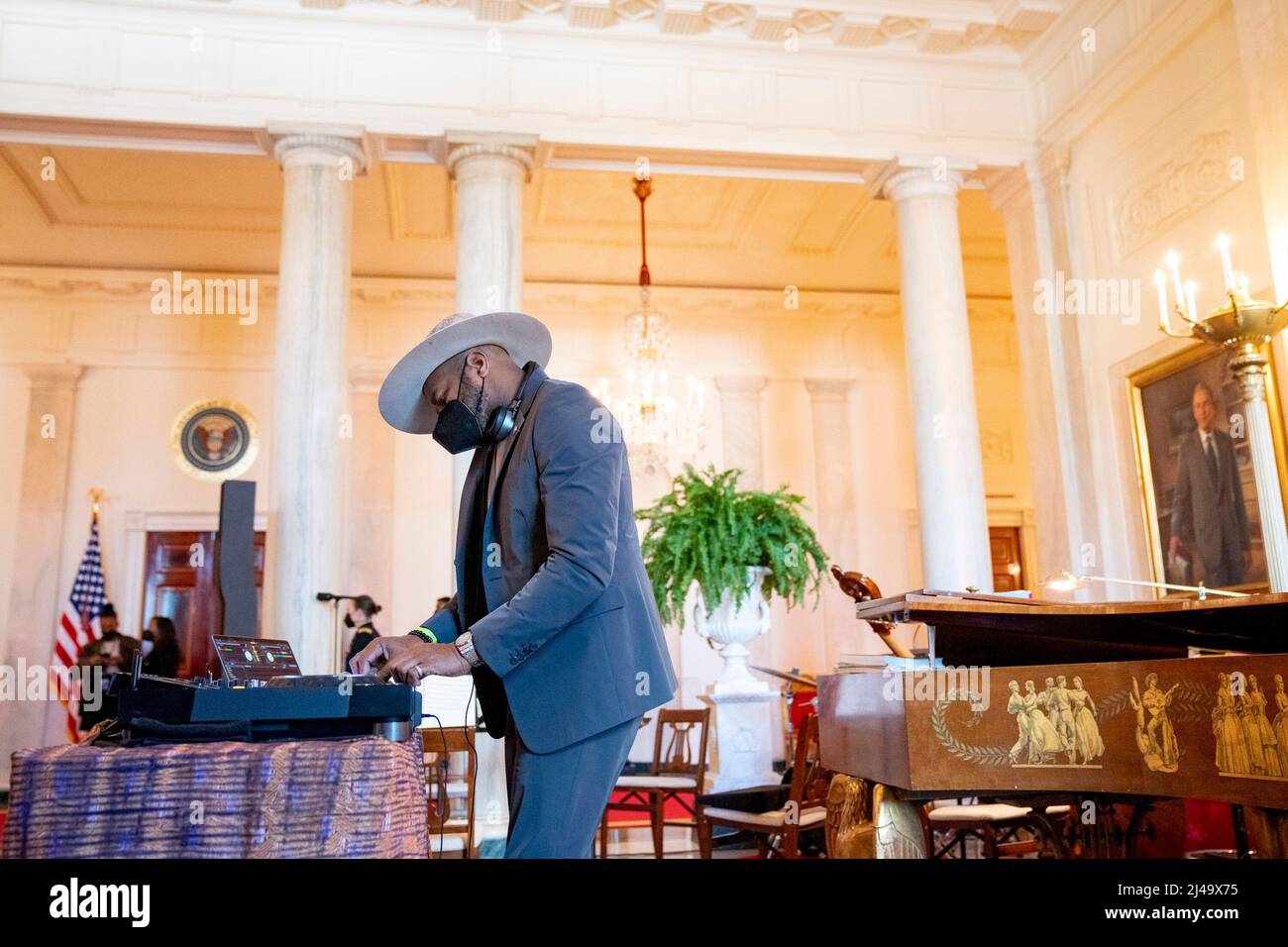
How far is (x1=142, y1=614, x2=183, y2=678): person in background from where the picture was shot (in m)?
10.2

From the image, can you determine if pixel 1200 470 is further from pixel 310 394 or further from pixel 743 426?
pixel 743 426

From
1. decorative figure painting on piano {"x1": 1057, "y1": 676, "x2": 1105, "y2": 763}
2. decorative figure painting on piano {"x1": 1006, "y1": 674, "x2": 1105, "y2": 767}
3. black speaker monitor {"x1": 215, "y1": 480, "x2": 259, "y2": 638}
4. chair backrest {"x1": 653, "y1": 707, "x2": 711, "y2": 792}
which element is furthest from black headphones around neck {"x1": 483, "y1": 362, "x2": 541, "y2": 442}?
black speaker monitor {"x1": 215, "y1": 480, "x2": 259, "y2": 638}

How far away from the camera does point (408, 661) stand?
181 centimetres

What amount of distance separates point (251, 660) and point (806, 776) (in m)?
3.23

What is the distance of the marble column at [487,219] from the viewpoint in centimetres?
724

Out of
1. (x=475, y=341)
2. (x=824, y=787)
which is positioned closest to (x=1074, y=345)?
(x=824, y=787)

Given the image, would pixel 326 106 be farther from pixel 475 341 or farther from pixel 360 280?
pixel 475 341

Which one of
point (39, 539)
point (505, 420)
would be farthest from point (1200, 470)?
point (39, 539)

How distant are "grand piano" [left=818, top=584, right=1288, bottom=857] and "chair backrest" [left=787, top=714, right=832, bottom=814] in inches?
46.1

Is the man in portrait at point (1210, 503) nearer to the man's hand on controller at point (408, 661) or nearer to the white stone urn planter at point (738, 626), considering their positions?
the white stone urn planter at point (738, 626)

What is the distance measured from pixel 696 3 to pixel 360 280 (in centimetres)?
576

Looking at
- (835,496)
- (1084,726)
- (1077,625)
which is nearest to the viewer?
(1084,726)

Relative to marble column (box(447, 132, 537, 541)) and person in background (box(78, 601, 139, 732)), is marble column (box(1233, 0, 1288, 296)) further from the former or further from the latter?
person in background (box(78, 601, 139, 732))

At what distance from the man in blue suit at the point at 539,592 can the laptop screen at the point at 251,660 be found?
203 mm
